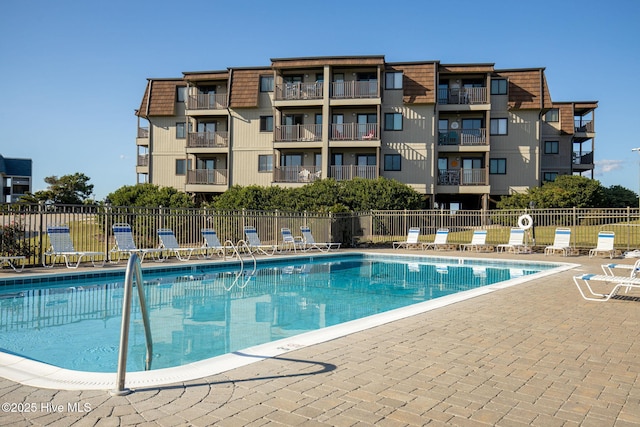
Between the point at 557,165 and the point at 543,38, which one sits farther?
the point at 557,165

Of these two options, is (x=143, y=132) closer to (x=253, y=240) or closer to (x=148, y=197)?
(x=148, y=197)

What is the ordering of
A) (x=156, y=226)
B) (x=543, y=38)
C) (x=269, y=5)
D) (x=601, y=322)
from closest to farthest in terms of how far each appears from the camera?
(x=601, y=322)
(x=269, y=5)
(x=156, y=226)
(x=543, y=38)

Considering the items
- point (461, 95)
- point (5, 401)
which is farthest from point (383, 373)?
point (461, 95)

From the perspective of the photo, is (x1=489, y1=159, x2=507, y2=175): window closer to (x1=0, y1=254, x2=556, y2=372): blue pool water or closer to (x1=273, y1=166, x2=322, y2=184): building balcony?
(x1=273, y1=166, x2=322, y2=184): building balcony

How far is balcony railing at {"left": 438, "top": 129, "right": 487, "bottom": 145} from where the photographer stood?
102 feet

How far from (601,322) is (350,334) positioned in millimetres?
3406

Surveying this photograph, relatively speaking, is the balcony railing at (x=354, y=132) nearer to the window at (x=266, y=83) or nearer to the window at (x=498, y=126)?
the window at (x=266, y=83)

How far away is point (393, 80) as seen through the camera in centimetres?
3156

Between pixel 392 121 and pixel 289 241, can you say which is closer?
pixel 289 241

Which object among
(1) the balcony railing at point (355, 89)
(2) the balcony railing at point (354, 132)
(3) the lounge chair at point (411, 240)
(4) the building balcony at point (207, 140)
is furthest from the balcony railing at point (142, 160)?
(3) the lounge chair at point (411, 240)

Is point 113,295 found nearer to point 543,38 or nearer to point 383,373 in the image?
point 383,373

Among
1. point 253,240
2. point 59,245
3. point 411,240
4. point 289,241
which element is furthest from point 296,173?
point 59,245

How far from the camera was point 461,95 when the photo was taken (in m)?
31.5

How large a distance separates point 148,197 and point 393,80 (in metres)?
16.6
